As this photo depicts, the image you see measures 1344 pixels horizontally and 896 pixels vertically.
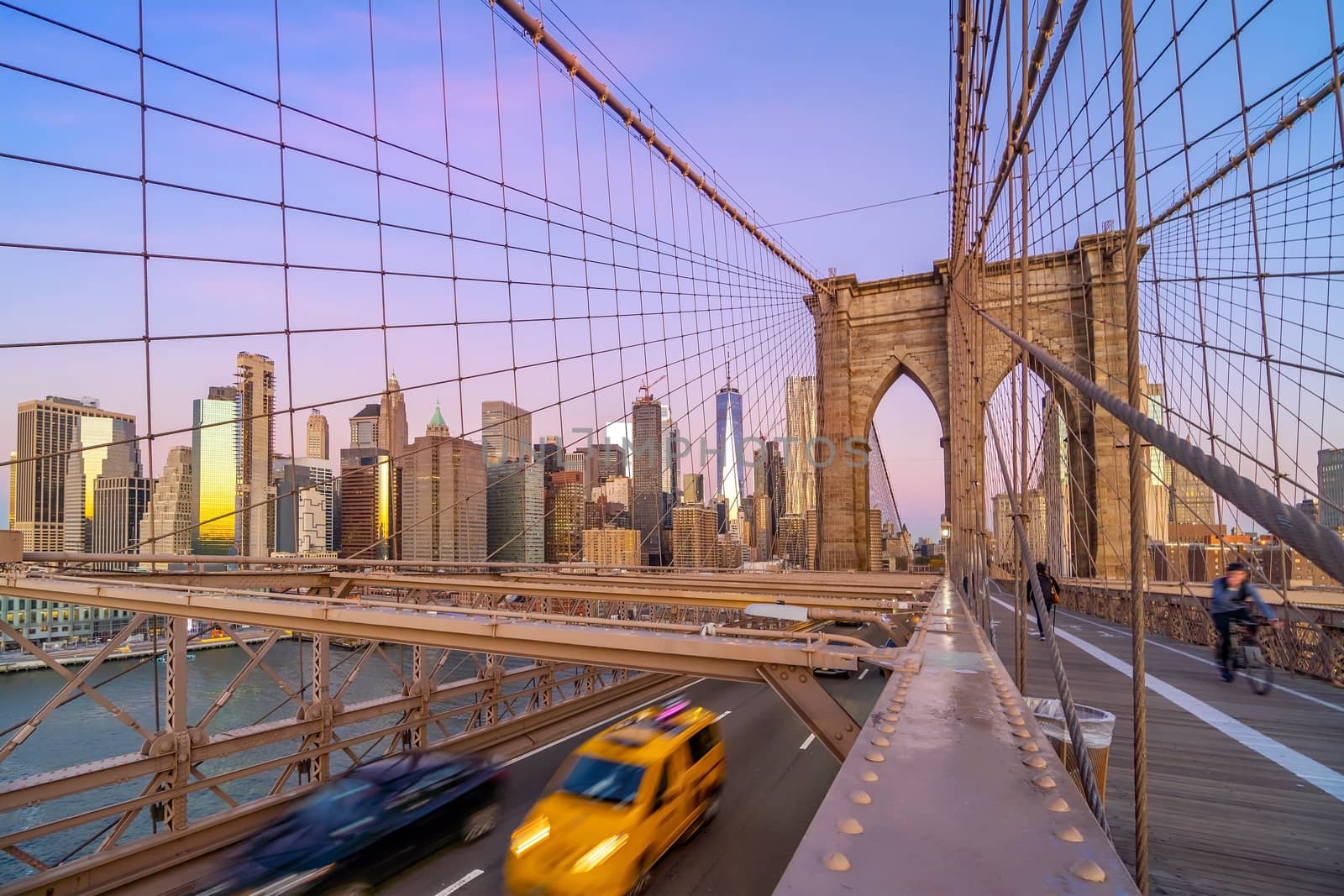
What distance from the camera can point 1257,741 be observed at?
17.1ft

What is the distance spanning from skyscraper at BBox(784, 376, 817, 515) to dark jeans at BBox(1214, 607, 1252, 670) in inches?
989

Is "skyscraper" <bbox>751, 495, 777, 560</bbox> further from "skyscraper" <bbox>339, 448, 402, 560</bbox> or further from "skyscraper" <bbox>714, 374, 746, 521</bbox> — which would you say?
"skyscraper" <bbox>339, 448, 402, 560</bbox>

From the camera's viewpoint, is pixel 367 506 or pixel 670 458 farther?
pixel 670 458

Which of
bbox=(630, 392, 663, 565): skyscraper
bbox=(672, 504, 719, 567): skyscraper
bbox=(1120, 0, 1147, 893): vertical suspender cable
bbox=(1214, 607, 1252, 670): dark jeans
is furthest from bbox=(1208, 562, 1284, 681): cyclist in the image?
bbox=(672, 504, 719, 567): skyscraper

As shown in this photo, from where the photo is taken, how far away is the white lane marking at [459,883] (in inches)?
238

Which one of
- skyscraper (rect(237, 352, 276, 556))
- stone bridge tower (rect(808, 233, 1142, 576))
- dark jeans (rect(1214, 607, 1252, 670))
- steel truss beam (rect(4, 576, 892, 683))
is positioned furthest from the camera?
stone bridge tower (rect(808, 233, 1142, 576))

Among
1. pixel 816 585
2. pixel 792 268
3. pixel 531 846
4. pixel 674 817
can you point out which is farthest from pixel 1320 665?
pixel 792 268

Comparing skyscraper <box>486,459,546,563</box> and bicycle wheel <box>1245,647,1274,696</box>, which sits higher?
skyscraper <box>486,459,546,563</box>

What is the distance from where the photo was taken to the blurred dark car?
588 centimetres

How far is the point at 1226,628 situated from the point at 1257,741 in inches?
75.5

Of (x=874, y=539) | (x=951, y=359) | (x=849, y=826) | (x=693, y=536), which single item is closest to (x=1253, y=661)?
(x=849, y=826)

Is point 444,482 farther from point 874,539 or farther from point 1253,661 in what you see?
point 874,539

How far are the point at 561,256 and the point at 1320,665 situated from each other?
12.4 m

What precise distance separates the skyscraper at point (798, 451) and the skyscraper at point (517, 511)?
20420 mm
